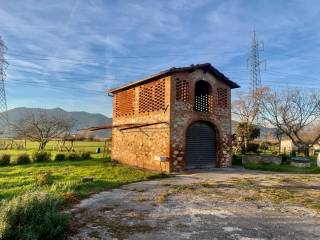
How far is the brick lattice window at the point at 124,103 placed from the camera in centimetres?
1989

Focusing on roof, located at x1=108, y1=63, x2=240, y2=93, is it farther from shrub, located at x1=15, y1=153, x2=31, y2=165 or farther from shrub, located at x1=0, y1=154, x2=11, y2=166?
shrub, located at x1=0, y1=154, x2=11, y2=166

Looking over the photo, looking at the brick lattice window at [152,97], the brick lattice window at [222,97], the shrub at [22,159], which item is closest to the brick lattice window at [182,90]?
the brick lattice window at [152,97]

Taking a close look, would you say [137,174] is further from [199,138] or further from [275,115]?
[275,115]

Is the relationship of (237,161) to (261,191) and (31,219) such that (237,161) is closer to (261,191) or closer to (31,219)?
(261,191)

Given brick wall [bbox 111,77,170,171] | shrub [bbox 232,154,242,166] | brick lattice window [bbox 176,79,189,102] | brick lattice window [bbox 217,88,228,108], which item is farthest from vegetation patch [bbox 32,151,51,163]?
shrub [bbox 232,154,242,166]

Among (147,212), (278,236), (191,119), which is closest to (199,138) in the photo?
(191,119)

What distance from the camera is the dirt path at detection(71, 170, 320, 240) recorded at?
576 centimetres

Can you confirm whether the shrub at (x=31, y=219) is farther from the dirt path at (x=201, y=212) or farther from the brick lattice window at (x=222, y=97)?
the brick lattice window at (x=222, y=97)

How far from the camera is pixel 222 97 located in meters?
18.6

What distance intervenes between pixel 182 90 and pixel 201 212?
9987mm

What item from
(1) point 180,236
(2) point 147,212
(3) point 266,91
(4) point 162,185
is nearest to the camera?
(1) point 180,236

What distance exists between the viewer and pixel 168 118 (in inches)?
619

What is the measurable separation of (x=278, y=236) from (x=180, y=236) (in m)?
1.94

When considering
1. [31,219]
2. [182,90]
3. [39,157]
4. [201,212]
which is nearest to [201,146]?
[182,90]
